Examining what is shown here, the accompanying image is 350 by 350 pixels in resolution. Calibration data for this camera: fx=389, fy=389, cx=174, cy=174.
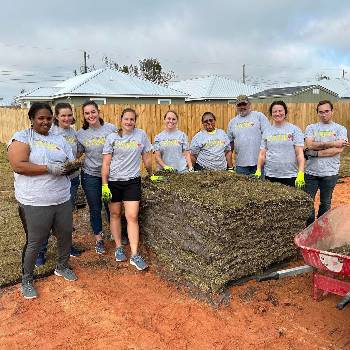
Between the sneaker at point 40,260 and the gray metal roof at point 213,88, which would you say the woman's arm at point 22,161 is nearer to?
the sneaker at point 40,260

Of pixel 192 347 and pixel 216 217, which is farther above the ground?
pixel 216 217

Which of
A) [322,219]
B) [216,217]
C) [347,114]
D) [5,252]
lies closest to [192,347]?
[216,217]

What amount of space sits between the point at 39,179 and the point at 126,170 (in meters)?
1.13

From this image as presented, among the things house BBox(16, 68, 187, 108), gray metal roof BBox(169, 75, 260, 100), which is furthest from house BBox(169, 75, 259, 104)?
house BBox(16, 68, 187, 108)

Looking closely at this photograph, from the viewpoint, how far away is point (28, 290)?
4141mm

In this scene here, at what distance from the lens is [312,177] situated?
16.6 feet

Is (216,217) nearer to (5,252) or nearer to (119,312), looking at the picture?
(119,312)

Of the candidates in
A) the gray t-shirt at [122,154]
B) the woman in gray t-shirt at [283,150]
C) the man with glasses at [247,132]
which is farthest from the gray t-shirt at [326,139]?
the gray t-shirt at [122,154]

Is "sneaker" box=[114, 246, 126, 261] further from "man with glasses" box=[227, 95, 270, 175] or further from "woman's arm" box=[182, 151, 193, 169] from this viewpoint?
"man with glasses" box=[227, 95, 270, 175]

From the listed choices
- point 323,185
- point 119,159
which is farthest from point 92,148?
point 323,185

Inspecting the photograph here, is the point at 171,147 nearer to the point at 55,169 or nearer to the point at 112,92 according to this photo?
the point at 55,169

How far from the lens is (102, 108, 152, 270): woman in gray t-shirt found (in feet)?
15.1

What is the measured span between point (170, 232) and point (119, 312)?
3.63ft

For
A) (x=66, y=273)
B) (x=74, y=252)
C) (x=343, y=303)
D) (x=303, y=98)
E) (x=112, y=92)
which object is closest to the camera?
(x=343, y=303)
